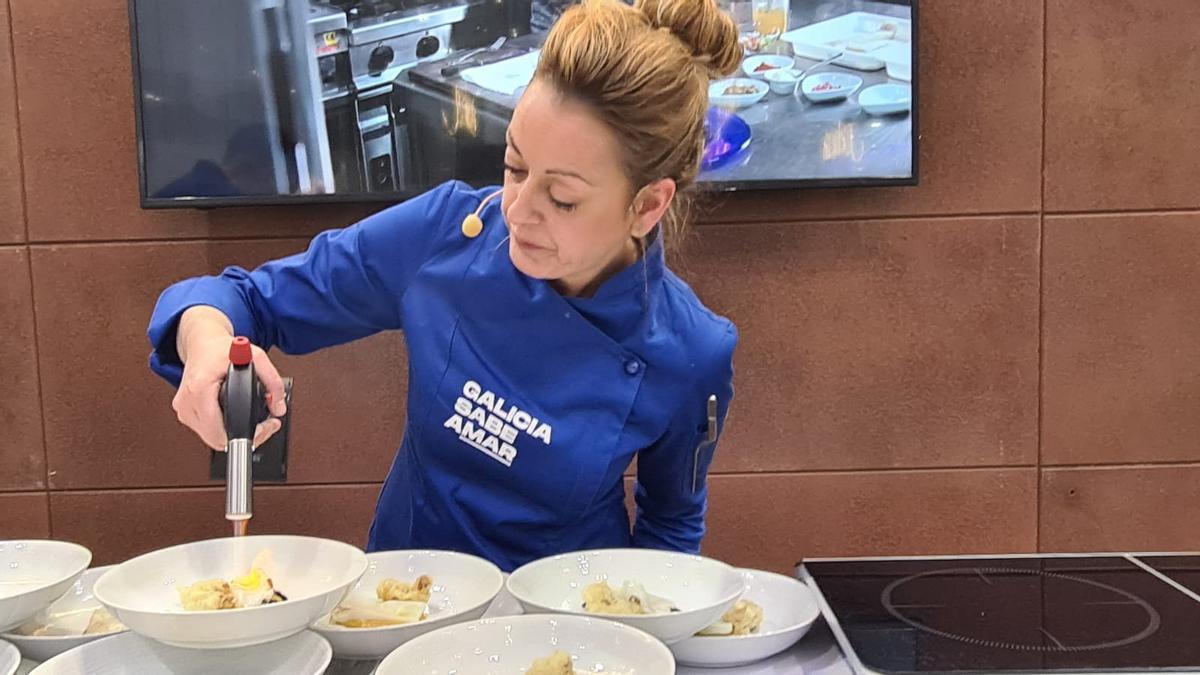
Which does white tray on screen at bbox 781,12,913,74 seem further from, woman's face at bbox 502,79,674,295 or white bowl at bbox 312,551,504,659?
white bowl at bbox 312,551,504,659

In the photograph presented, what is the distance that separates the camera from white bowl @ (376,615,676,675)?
2.73 ft

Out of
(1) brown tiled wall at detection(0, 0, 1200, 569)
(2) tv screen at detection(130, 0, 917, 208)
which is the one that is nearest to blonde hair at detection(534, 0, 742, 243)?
(2) tv screen at detection(130, 0, 917, 208)

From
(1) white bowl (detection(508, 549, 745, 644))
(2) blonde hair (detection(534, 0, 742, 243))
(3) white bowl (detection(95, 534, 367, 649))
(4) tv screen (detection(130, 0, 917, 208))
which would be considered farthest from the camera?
(4) tv screen (detection(130, 0, 917, 208))

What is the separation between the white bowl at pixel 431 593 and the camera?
2.92 ft

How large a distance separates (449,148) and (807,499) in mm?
1141

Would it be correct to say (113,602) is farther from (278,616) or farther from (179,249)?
(179,249)

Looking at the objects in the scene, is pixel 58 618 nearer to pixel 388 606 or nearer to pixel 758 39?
pixel 388 606

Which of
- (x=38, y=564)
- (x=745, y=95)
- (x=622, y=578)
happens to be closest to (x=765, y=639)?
(x=622, y=578)

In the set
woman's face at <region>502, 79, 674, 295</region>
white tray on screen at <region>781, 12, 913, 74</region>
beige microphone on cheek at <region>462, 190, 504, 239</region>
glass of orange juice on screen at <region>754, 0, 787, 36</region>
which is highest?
glass of orange juice on screen at <region>754, 0, 787, 36</region>

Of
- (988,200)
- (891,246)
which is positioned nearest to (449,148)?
(891,246)

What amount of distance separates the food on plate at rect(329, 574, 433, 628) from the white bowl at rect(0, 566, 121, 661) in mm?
203

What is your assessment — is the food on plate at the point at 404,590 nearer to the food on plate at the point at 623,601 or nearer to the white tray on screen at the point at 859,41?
the food on plate at the point at 623,601

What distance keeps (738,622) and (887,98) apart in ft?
4.85

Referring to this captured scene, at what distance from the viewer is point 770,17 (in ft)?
6.95
